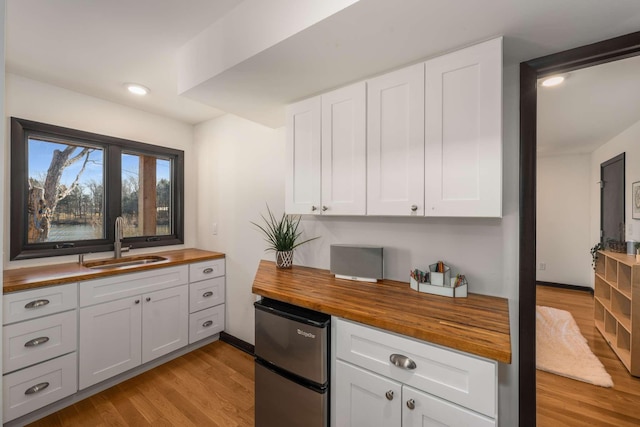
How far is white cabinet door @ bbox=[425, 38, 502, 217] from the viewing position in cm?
129

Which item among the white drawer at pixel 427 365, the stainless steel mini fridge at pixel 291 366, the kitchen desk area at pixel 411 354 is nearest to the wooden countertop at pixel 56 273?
the stainless steel mini fridge at pixel 291 366

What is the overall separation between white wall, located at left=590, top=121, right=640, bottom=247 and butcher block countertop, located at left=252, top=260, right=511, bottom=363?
56 cm

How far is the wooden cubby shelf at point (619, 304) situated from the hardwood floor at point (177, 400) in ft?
6.68

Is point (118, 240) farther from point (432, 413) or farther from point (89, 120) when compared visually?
point (432, 413)

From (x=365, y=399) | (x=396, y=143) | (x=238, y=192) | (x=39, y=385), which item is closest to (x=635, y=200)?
(x=396, y=143)

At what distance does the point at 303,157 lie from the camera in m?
1.95

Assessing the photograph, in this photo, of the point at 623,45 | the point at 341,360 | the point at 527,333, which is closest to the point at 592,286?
the point at 527,333

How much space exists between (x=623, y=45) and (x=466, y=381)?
1.56 meters

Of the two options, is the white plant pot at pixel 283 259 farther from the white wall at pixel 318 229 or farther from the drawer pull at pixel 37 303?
the drawer pull at pixel 37 303

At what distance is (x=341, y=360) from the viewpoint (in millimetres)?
1414

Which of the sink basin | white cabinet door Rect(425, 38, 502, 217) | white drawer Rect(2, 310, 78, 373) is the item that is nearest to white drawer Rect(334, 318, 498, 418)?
white cabinet door Rect(425, 38, 502, 217)

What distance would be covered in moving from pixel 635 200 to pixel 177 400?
287 cm

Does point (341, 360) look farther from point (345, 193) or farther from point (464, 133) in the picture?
point (464, 133)

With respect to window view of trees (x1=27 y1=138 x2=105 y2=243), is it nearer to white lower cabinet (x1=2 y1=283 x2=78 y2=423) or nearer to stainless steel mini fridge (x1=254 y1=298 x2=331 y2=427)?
white lower cabinet (x1=2 y1=283 x2=78 y2=423)
